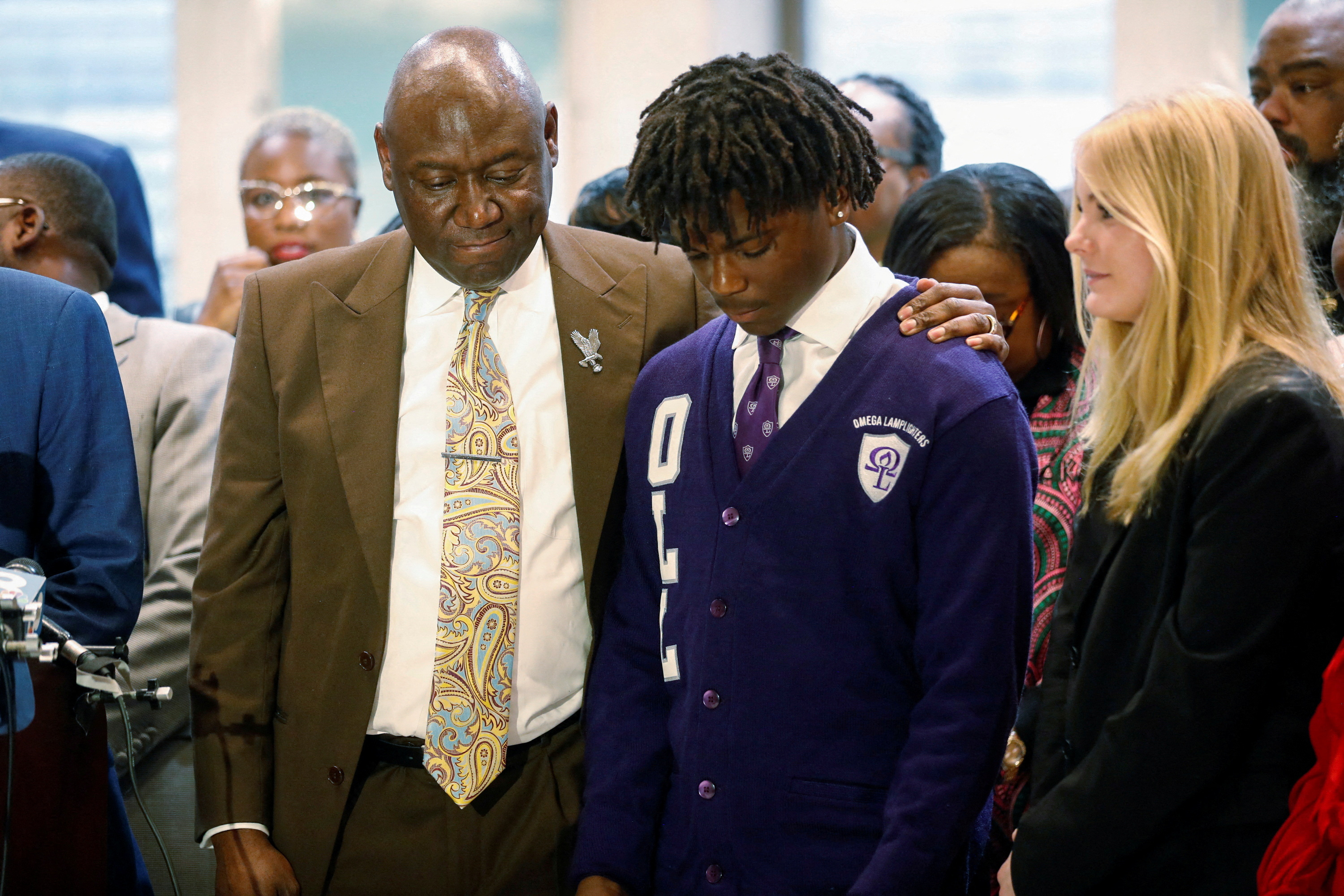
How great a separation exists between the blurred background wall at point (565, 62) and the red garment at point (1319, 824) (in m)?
3.58

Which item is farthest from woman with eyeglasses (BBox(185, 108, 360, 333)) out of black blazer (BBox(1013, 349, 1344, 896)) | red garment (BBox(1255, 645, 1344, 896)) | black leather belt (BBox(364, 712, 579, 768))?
red garment (BBox(1255, 645, 1344, 896))

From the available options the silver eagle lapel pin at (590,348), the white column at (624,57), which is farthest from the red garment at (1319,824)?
the white column at (624,57)

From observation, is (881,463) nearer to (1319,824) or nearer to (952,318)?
(952,318)

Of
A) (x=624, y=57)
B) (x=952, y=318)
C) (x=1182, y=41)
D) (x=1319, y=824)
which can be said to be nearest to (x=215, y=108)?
(x=624, y=57)

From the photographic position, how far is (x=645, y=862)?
1771 mm

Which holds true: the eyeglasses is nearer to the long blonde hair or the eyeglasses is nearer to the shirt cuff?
the shirt cuff

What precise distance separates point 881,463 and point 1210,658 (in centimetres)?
43

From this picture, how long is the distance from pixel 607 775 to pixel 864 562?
46 cm

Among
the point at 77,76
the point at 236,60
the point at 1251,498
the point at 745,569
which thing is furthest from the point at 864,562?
the point at 77,76

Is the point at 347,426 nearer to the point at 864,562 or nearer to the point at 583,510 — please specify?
the point at 583,510

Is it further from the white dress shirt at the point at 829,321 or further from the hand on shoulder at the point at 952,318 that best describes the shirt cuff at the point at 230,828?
the hand on shoulder at the point at 952,318

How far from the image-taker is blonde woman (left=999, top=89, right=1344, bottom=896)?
1.40m

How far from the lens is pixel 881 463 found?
1620 mm

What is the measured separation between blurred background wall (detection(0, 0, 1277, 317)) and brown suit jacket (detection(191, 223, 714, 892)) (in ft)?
10.0
